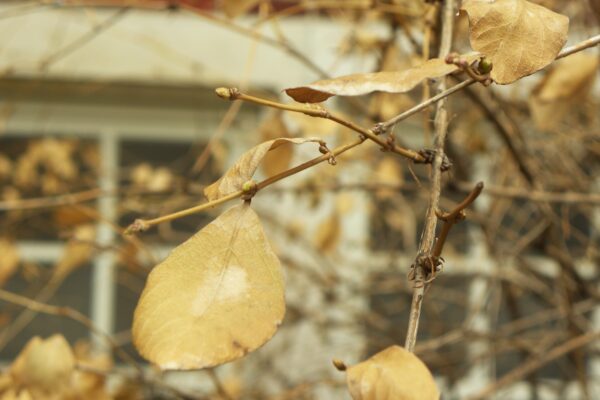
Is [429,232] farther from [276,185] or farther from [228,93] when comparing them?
[276,185]

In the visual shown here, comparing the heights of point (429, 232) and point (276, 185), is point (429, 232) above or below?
below

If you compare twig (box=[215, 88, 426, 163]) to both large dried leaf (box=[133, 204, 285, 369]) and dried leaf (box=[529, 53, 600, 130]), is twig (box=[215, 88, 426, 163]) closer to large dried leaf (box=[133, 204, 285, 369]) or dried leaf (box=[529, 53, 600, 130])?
large dried leaf (box=[133, 204, 285, 369])

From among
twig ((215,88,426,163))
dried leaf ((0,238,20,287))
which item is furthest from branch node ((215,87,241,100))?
dried leaf ((0,238,20,287))

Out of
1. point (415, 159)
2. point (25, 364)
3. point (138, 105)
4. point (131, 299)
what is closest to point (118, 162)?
point (138, 105)

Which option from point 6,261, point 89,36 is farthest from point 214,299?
point 6,261

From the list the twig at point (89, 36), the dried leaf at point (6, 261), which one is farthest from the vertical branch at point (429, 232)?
the dried leaf at point (6, 261)

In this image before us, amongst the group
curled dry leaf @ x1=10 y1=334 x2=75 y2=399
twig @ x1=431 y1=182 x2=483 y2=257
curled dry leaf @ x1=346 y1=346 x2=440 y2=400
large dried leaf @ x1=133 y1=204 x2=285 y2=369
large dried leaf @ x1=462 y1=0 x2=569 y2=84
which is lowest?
curled dry leaf @ x1=346 y1=346 x2=440 y2=400

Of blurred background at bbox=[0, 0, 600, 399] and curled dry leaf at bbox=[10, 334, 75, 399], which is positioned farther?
blurred background at bbox=[0, 0, 600, 399]
